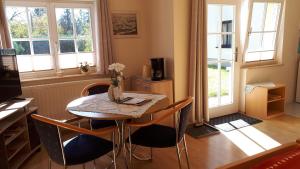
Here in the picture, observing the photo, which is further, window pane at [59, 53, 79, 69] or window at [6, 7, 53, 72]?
window pane at [59, 53, 79, 69]

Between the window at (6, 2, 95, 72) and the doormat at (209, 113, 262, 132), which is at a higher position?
the window at (6, 2, 95, 72)

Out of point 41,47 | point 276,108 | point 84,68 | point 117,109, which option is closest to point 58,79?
point 84,68

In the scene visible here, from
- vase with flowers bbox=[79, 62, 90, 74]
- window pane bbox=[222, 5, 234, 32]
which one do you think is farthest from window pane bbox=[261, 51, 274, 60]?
vase with flowers bbox=[79, 62, 90, 74]

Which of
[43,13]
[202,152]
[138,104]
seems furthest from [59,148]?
[43,13]

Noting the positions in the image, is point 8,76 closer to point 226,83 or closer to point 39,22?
point 39,22

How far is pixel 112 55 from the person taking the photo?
351cm

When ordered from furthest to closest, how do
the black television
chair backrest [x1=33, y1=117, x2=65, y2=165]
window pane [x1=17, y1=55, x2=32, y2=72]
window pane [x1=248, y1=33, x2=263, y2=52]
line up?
1. window pane [x1=248, y1=33, x2=263, y2=52]
2. window pane [x1=17, y1=55, x2=32, y2=72]
3. the black television
4. chair backrest [x1=33, y1=117, x2=65, y2=165]

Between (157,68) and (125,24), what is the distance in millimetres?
948

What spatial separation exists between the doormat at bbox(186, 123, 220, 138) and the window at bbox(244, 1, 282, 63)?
57.6 inches

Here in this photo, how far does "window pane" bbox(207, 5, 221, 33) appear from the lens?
3.50 m

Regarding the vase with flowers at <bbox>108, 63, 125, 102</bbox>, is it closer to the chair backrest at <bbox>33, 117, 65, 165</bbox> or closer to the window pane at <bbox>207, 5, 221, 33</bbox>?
the chair backrest at <bbox>33, 117, 65, 165</bbox>

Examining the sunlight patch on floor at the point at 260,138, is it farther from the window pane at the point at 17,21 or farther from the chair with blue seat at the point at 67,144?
the window pane at the point at 17,21

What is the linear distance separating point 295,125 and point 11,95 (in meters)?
3.91

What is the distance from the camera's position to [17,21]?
3.07m
